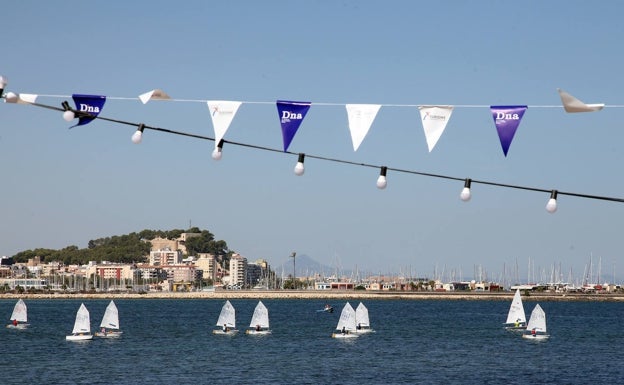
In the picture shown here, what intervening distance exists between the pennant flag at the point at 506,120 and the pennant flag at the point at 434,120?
1081mm

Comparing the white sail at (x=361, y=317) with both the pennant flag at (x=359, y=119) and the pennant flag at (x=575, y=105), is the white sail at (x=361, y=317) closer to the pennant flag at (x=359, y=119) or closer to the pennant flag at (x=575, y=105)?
the pennant flag at (x=359, y=119)

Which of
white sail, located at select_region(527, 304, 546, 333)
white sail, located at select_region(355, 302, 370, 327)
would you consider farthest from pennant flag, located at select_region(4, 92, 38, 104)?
white sail, located at select_region(355, 302, 370, 327)

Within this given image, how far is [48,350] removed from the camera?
8600cm

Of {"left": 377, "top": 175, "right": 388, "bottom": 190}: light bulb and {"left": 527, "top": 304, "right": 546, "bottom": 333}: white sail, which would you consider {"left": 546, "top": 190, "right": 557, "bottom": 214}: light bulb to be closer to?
{"left": 377, "top": 175, "right": 388, "bottom": 190}: light bulb

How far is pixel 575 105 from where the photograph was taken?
17.7 m

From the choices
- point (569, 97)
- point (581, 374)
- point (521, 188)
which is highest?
point (569, 97)

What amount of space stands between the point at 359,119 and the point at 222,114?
3.05 metres

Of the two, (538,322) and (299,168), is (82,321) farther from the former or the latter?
(299,168)

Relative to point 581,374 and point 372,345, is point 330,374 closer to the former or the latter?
point 581,374

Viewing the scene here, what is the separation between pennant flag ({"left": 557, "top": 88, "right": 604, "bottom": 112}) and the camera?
17500 millimetres

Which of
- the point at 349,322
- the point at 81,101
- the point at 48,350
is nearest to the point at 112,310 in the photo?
the point at 48,350

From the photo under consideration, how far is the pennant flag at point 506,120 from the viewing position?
19859 millimetres

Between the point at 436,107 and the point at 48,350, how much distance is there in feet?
Result: 238

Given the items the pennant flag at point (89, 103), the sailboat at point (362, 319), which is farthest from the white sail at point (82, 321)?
the pennant flag at point (89, 103)
